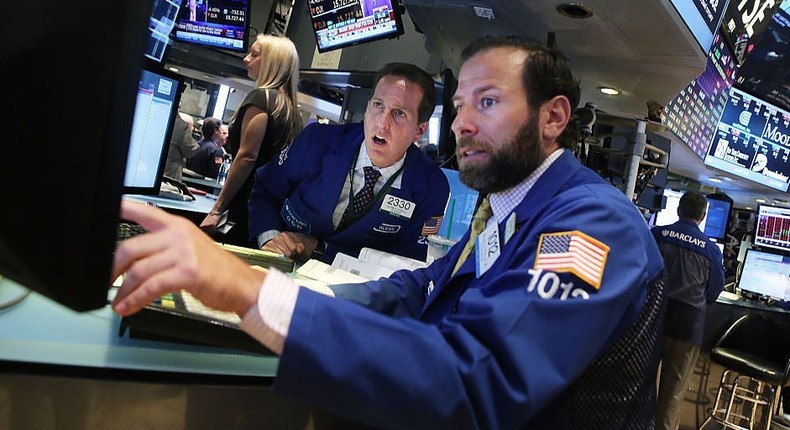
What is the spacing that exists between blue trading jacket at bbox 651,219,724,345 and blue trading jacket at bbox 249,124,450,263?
3098mm

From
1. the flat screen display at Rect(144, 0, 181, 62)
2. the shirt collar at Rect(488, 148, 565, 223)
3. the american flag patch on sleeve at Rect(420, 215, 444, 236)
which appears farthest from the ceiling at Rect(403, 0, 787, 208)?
the flat screen display at Rect(144, 0, 181, 62)

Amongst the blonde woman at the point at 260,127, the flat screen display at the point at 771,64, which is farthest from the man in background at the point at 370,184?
the flat screen display at the point at 771,64

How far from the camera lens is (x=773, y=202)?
9344mm

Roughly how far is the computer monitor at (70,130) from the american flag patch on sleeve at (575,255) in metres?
0.51

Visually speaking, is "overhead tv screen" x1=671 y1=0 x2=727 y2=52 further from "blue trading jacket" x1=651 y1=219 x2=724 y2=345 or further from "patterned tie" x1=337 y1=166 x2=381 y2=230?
"blue trading jacket" x1=651 y1=219 x2=724 y2=345

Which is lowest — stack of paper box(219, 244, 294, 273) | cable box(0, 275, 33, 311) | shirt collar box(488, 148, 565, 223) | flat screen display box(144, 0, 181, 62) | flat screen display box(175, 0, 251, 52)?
cable box(0, 275, 33, 311)

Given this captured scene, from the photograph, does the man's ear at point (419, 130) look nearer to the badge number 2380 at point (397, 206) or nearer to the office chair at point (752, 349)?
the badge number 2380 at point (397, 206)

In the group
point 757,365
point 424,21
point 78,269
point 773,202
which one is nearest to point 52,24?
point 78,269

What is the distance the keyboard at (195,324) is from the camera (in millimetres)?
756

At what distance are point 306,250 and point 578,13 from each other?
4.40 feet

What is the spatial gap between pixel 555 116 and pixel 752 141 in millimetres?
6372

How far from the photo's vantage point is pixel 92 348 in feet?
2.60

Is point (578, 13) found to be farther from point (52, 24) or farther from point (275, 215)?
point (52, 24)

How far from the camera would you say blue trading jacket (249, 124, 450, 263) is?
1.87 m
